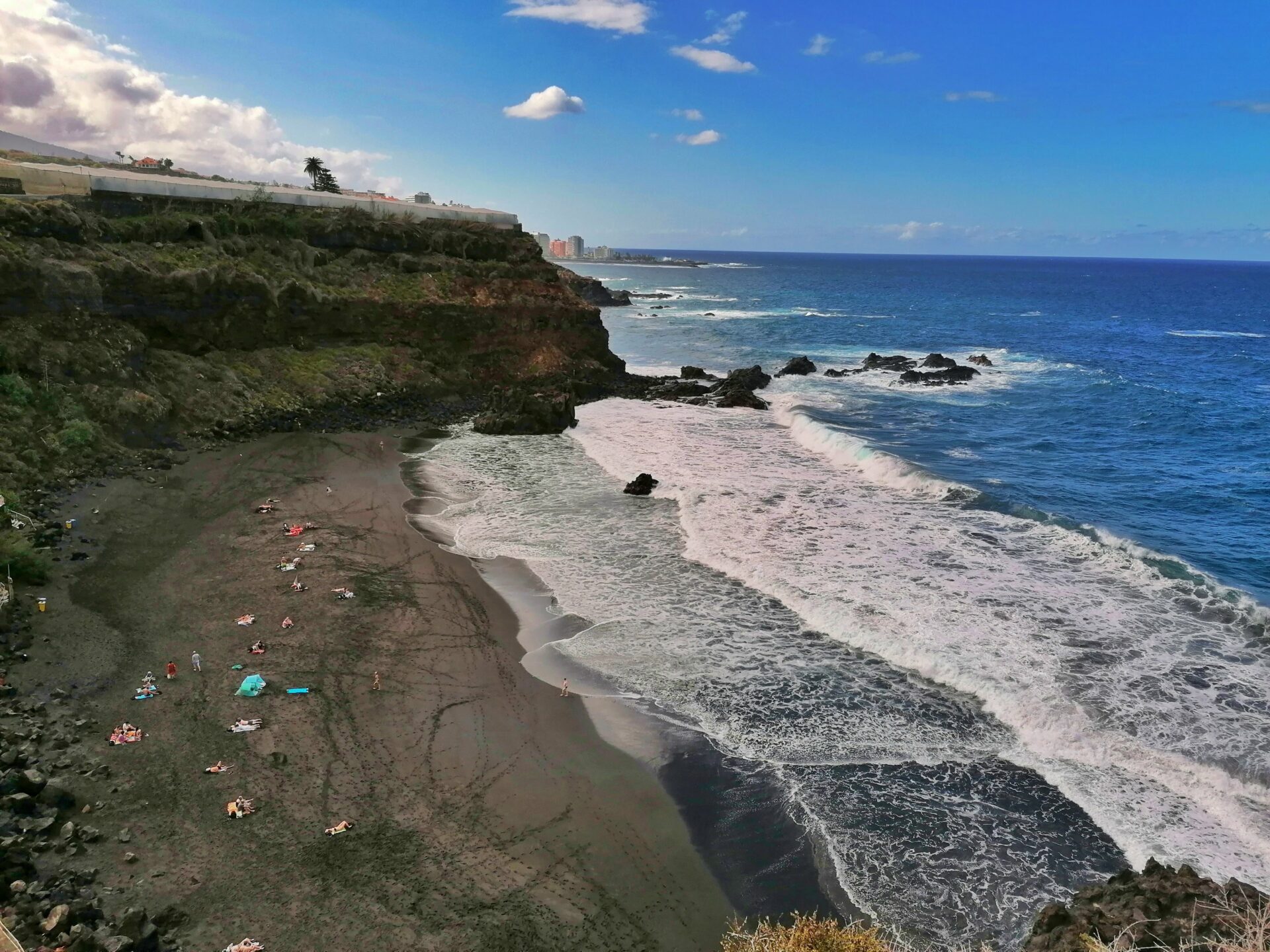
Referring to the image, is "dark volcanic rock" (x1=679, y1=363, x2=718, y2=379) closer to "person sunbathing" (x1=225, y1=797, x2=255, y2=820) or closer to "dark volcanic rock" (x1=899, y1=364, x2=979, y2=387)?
"dark volcanic rock" (x1=899, y1=364, x2=979, y2=387)

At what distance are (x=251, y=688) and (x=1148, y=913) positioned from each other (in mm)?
16464

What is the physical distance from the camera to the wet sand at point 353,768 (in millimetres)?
11328

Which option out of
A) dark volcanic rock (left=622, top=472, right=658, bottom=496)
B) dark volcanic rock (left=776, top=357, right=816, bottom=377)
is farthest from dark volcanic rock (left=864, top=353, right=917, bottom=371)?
dark volcanic rock (left=622, top=472, right=658, bottom=496)

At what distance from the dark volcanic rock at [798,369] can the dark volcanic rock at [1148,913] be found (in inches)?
2034

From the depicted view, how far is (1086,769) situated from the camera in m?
14.9

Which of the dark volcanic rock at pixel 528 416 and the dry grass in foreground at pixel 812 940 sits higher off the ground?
the dark volcanic rock at pixel 528 416

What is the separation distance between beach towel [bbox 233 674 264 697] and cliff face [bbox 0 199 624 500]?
14.9 metres

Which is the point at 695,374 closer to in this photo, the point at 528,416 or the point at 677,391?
Result: the point at 677,391

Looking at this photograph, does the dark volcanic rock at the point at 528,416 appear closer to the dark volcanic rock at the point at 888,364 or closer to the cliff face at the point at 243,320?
the cliff face at the point at 243,320

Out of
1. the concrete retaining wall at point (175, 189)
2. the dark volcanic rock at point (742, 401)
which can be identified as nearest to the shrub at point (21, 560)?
the concrete retaining wall at point (175, 189)

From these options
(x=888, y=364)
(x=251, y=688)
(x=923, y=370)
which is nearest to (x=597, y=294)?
(x=888, y=364)

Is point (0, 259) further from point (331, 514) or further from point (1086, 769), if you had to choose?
point (1086, 769)

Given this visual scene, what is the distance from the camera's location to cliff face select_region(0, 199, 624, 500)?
30.0 m

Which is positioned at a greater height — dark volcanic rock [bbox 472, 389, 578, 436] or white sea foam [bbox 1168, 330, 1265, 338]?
white sea foam [bbox 1168, 330, 1265, 338]
